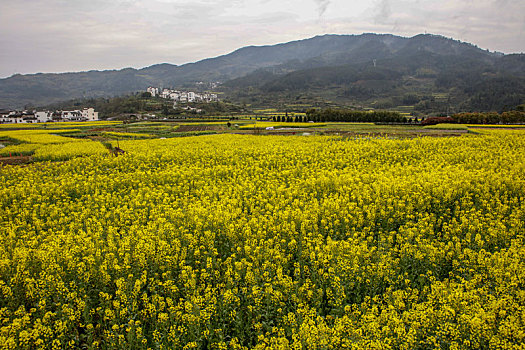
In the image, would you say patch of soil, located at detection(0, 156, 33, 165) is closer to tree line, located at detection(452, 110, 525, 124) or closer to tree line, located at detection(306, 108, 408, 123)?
tree line, located at detection(306, 108, 408, 123)

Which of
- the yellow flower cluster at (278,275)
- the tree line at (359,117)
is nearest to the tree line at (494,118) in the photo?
the tree line at (359,117)

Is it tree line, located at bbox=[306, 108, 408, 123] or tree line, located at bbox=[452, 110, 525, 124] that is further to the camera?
tree line, located at bbox=[306, 108, 408, 123]

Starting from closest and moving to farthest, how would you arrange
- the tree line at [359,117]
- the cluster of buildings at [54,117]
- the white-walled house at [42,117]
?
the tree line at [359,117], the cluster of buildings at [54,117], the white-walled house at [42,117]

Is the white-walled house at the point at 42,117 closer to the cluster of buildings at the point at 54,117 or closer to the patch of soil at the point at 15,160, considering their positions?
the cluster of buildings at the point at 54,117

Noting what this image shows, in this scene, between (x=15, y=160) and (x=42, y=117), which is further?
(x=42, y=117)

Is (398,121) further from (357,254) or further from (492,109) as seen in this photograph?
(492,109)

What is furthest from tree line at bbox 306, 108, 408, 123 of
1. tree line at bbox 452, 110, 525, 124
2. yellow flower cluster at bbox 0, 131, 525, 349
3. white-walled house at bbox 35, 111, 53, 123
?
white-walled house at bbox 35, 111, 53, 123

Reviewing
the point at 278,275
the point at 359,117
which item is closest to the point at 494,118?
the point at 359,117

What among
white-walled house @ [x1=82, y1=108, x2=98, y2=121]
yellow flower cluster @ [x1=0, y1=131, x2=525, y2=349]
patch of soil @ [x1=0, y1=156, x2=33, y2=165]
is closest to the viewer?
yellow flower cluster @ [x1=0, y1=131, x2=525, y2=349]

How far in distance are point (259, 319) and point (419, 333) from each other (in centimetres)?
313

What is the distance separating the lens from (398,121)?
6650 centimetres

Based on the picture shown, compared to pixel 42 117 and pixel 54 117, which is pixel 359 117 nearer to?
pixel 42 117

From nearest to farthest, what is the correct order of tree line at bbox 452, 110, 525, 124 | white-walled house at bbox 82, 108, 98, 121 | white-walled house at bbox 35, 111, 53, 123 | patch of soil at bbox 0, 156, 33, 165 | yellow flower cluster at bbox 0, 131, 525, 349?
yellow flower cluster at bbox 0, 131, 525, 349 < patch of soil at bbox 0, 156, 33, 165 < tree line at bbox 452, 110, 525, 124 < white-walled house at bbox 35, 111, 53, 123 < white-walled house at bbox 82, 108, 98, 121

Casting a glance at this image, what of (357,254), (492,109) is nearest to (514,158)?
(357,254)
